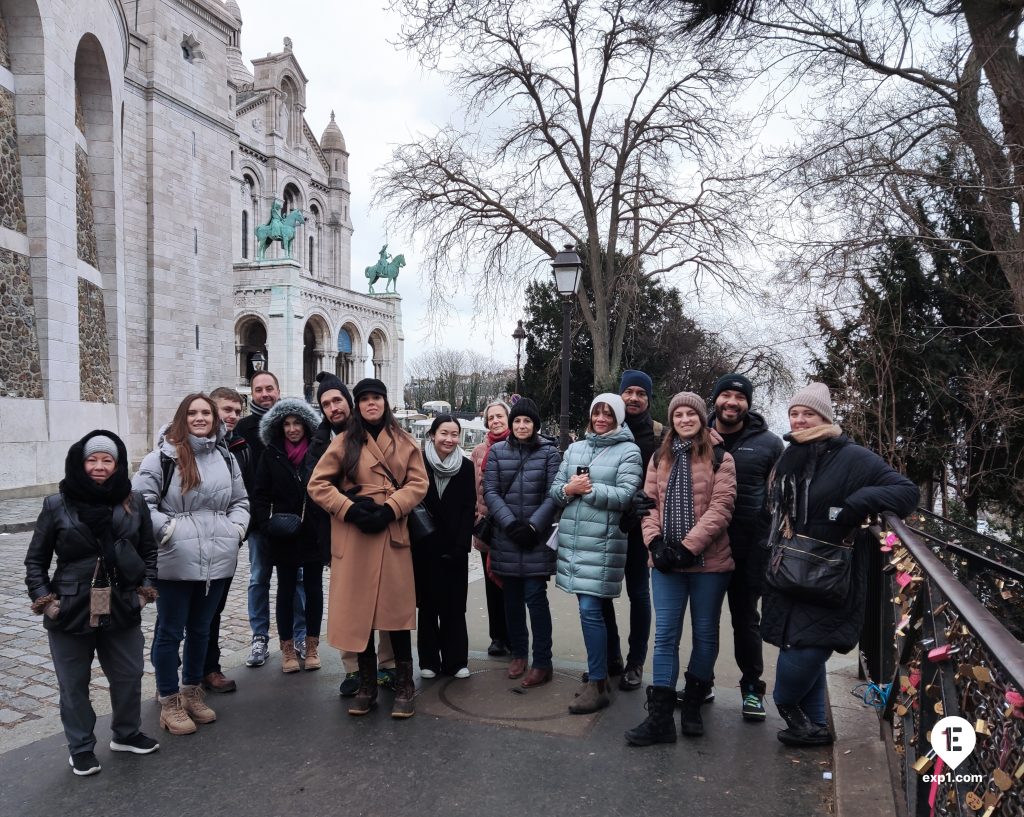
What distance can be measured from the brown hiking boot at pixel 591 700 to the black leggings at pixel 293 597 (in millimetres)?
1931

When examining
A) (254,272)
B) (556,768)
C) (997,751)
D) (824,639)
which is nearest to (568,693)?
(556,768)

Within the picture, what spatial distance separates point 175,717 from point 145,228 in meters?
25.9

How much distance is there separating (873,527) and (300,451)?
359cm

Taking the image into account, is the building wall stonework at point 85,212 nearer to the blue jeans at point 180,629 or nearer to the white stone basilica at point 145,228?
the white stone basilica at point 145,228

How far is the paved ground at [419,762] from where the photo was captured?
3.37 metres

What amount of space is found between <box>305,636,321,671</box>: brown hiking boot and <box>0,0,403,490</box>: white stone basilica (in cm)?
1240

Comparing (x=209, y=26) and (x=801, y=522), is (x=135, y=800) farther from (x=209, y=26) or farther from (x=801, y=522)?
(x=209, y=26)

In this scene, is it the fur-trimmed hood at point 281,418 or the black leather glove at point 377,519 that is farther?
the fur-trimmed hood at point 281,418

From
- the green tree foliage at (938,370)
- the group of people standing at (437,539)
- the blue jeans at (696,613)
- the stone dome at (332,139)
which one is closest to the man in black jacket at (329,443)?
the group of people standing at (437,539)

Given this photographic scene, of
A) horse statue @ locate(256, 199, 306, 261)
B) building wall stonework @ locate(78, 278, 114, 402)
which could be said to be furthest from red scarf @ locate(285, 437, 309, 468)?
horse statue @ locate(256, 199, 306, 261)

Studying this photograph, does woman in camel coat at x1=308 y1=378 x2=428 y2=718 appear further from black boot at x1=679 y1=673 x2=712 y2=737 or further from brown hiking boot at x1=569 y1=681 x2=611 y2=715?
black boot at x1=679 y1=673 x2=712 y2=737

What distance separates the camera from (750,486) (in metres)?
4.38

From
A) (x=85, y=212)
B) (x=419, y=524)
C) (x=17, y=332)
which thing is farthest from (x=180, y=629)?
(x=85, y=212)

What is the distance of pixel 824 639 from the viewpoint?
346cm
